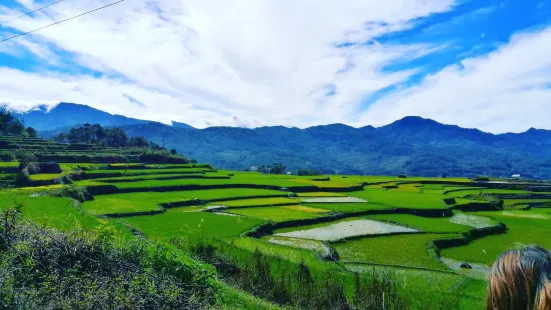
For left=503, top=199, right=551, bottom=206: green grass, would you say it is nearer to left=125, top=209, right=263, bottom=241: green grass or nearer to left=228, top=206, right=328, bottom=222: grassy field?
left=228, top=206, right=328, bottom=222: grassy field

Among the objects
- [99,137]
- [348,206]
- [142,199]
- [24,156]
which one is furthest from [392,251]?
[99,137]

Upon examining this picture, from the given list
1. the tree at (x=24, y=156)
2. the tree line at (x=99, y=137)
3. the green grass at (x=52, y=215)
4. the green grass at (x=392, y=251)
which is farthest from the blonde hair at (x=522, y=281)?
the tree line at (x=99, y=137)

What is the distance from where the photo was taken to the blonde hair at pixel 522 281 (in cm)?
208

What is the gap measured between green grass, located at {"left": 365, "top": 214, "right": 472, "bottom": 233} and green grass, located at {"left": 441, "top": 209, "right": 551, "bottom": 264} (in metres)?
1.72

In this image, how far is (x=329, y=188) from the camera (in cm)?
4191

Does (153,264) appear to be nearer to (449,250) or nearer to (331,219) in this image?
(449,250)

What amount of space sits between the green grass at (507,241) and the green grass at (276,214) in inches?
347

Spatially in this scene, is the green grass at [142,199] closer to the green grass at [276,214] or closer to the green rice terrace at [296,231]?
the green rice terrace at [296,231]

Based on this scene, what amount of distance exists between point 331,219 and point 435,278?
12059mm

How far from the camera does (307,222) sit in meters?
24.3

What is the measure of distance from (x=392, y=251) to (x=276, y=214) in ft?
30.8

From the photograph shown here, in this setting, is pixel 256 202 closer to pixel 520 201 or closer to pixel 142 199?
pixel 142 199

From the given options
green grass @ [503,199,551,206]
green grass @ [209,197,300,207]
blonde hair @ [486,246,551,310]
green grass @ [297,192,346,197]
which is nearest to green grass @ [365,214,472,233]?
green grass @ [209,197,300,207]

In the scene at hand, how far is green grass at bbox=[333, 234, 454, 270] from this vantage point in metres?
16.3
